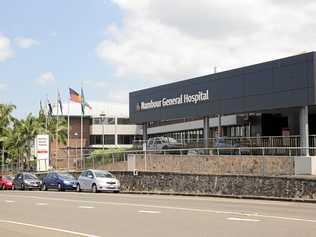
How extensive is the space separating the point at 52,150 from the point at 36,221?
6980 cm

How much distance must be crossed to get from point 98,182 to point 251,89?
13.3 m

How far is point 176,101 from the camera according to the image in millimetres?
54000

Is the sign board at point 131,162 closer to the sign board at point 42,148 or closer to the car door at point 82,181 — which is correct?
the car door at point 82,181

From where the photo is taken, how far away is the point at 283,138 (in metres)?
37.4

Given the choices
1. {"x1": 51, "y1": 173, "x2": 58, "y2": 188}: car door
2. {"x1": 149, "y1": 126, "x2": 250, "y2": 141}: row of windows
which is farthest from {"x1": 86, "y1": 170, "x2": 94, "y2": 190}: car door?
{"x1": 149, "y1": 126, "x2": 250, "y2": 141}: row of windows

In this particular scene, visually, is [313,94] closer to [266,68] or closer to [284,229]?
[266,68]

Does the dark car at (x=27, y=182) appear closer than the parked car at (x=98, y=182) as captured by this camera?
No

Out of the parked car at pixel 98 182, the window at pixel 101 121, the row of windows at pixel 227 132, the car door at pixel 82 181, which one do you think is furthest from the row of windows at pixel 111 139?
the parked car at pixel 98 182

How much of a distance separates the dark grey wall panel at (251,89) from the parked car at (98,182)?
11.6 m

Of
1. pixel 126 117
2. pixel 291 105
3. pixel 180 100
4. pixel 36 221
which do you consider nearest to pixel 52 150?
pixel 126 117

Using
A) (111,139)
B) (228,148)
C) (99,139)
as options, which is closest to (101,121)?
(99,139)

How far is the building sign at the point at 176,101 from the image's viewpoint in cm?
4991

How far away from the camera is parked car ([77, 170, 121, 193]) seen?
123 ft

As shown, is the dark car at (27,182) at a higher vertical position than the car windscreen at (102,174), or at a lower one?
lower
